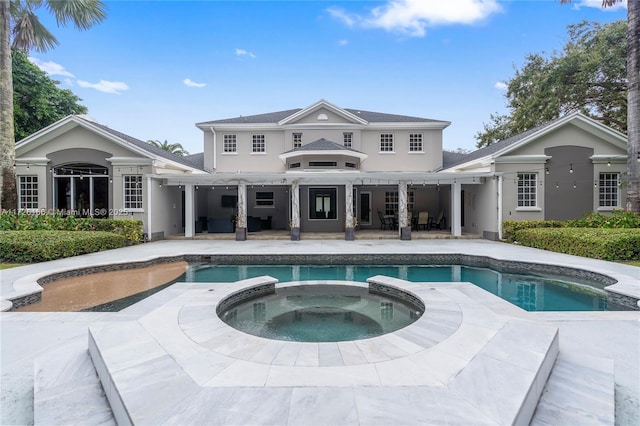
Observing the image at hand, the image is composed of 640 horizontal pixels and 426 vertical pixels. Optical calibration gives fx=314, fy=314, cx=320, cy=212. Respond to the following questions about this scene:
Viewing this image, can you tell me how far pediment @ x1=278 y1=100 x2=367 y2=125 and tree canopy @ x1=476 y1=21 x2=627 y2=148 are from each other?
37.2ft

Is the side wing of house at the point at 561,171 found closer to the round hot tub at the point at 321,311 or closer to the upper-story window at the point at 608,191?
the upper-story window at the point at 608,191

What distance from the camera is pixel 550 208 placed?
14867 millimetres

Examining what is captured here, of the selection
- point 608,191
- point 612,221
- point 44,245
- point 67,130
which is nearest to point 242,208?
point 44,245

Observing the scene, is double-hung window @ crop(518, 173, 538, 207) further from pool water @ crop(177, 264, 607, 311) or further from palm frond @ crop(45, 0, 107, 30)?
palm frond @ crop(45, 0, 107, 30)

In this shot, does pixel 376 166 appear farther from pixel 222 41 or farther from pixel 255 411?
pixel 255 411

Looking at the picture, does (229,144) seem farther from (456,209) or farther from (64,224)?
(456,209)

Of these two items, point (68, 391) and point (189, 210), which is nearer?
point (68, 391)

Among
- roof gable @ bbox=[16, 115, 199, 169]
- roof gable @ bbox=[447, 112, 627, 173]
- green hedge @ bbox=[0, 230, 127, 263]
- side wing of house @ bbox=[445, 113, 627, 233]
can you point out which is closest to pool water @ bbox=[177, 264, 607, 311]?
green hedge @ bbox=[0, 230, 127, 263]

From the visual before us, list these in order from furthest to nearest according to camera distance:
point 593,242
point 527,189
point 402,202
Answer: point 402,202 < point 527,189 < point 593,242

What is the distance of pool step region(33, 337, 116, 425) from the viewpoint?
271 centimetres

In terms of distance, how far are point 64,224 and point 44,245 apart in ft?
14.1

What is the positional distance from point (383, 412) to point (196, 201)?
1800 cm

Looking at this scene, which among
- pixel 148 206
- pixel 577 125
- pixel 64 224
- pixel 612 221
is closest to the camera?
pixel 612 221

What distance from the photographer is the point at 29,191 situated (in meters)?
15.4
